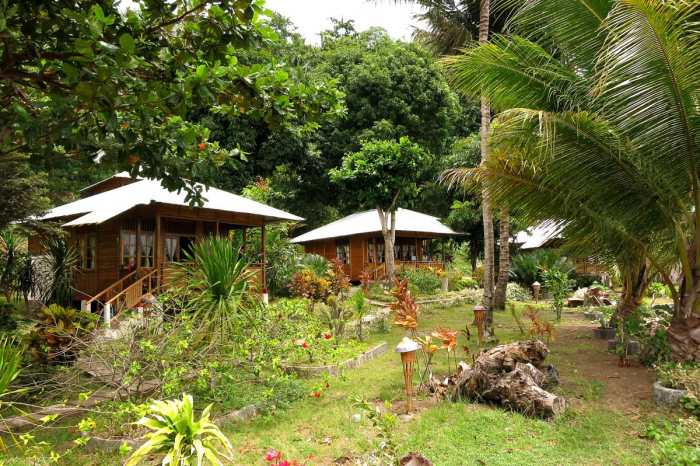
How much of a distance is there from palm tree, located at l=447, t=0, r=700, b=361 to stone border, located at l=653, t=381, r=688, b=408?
0.84 metres

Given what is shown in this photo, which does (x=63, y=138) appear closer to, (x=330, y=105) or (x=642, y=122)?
(x=330, y=105)

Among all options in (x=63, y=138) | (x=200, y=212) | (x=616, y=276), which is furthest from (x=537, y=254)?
(x=63, y=138)

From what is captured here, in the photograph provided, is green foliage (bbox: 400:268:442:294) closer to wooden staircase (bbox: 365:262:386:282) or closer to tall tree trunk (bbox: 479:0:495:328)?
wooden staircase (bbox: 365:262:386:282)

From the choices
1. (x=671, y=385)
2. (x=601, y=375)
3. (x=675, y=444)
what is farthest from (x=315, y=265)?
(x=675, y=444)

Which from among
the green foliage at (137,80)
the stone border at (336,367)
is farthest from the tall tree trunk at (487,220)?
the green foliage at (137,80)

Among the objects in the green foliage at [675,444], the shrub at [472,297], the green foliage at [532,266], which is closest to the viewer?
the green foliage at [675,444]

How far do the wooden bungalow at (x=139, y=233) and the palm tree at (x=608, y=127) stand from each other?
7.09 m

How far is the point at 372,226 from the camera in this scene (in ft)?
66.9

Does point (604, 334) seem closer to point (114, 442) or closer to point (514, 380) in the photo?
point (514, 380)

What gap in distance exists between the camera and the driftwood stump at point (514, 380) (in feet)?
15.8

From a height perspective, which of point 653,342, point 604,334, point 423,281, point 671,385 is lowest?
point 604,334

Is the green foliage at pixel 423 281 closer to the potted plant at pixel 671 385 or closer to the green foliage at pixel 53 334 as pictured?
the potted plant at pixel 671 385

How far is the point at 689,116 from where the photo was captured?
5094 mm

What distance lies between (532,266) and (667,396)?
587 inches
